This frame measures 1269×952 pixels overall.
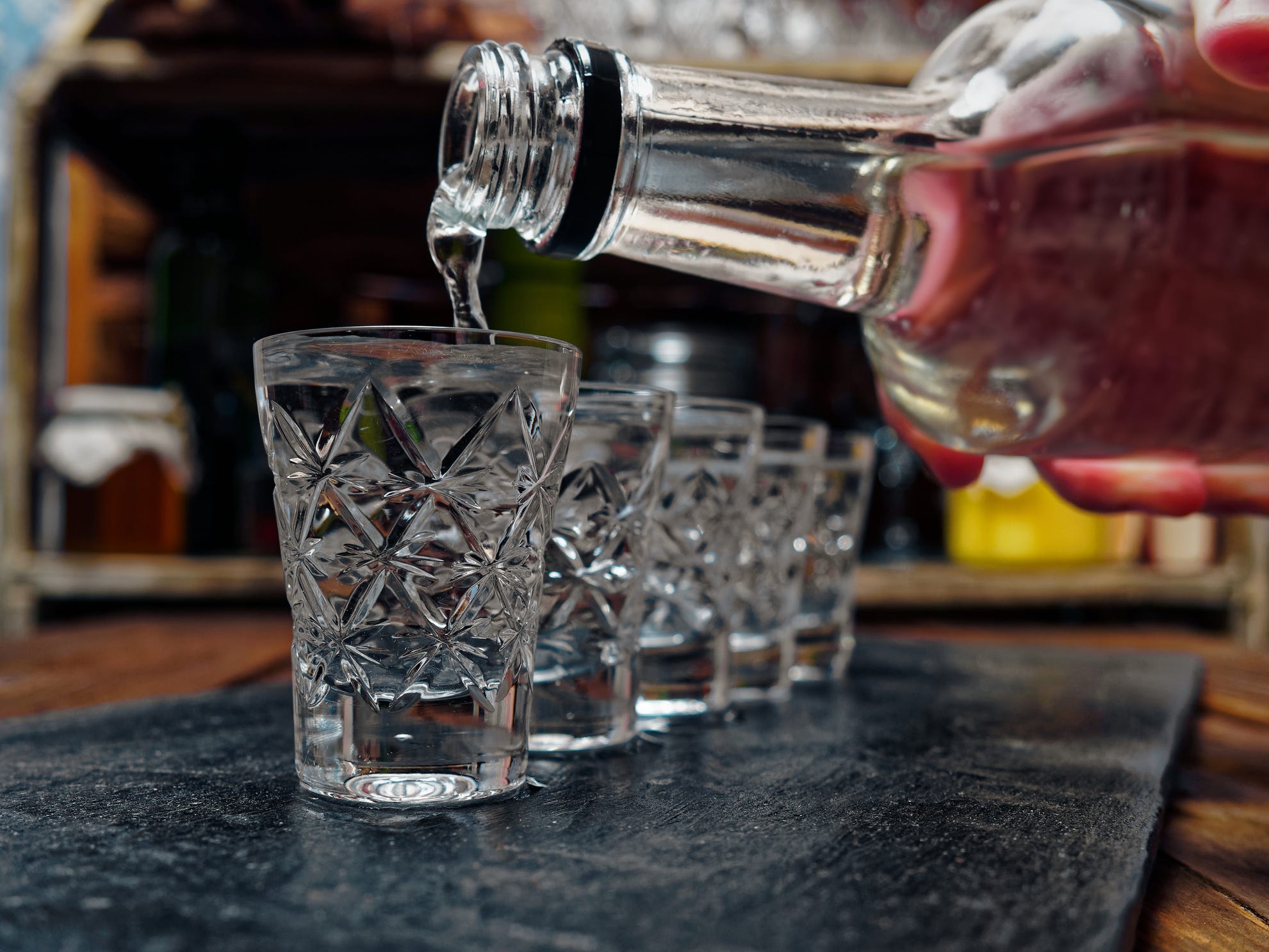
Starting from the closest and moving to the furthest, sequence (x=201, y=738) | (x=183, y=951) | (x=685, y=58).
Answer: (x=183, y=951) < (x=201, y=738) < (x=685, y=58)

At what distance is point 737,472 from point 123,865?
13.3 inches

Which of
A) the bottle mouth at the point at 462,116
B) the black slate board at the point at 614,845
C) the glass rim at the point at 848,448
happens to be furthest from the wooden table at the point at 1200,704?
the bottle mouth at the point at 462,116

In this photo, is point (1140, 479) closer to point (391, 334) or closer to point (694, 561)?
point (694, 561)

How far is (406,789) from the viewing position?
14.9 inches

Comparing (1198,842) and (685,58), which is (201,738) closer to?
(1198,842)

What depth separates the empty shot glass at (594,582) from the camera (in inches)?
18.5

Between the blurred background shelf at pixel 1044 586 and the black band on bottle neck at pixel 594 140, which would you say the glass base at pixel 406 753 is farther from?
the blurred background shelf at pixel 1044 586

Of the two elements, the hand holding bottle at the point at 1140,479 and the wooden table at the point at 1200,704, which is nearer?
the wooden table at the point at 1200,704

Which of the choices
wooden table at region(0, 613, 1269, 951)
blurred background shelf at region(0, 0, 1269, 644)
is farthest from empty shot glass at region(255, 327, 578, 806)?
blurred background shelf at region(0, 0, 1269, 644)

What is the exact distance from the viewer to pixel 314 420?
0.38 metres

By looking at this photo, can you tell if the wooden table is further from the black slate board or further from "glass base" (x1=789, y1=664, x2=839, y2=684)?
"glass base" (x1=789, y1=664, x2=839, y2=684)

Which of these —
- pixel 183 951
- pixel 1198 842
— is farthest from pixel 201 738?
pixel 1198 842

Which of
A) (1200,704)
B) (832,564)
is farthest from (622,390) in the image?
(1200,704)

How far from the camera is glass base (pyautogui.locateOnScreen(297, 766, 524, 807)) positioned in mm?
376
